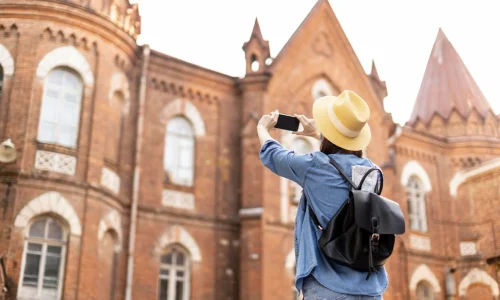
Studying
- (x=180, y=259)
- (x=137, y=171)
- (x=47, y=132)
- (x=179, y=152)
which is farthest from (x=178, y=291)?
(x=47, y=132)

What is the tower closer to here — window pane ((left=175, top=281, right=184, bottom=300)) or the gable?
the gable

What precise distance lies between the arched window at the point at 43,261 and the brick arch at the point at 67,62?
11.9 ft

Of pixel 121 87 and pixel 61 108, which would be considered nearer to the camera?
pixel 61 108

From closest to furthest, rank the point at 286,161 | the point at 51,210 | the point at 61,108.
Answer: the point at 286,161 → the point at 51,210 → the point at 61,108

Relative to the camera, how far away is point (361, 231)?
3.29 m

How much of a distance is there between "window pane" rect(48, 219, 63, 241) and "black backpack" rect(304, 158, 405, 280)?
12970 millimetres

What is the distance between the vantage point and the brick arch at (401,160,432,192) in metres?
23.7

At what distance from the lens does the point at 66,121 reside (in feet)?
53.4

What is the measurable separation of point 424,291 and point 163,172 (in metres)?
10.6

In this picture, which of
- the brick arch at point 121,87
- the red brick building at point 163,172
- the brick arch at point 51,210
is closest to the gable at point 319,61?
the red brick building at point 163,172

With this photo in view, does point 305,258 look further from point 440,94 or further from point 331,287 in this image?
point 440,94

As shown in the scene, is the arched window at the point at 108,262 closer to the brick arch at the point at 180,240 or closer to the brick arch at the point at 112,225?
the brick arch at the point at 112,225

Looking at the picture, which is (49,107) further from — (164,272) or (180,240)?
(164,272)

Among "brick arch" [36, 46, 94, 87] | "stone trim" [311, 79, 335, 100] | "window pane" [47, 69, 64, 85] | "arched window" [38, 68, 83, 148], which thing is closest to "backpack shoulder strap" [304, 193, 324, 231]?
"arched window" [38, 68, 83, 148]
